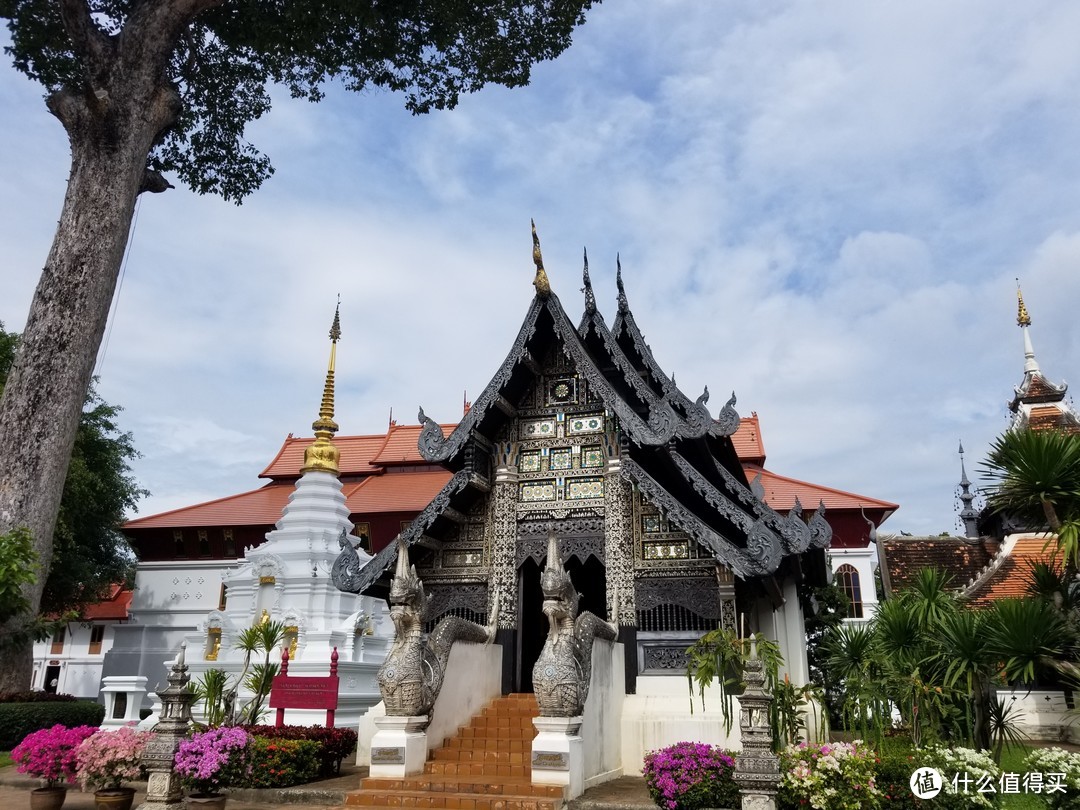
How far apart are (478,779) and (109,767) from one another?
11.7 ft

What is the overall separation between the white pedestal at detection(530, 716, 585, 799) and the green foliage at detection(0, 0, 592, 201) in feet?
35.6

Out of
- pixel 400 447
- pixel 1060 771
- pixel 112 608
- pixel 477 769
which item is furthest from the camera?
pixel 112 608

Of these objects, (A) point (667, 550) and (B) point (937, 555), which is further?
(B) point (937, 555)

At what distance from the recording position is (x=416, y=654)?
8617 millimetres


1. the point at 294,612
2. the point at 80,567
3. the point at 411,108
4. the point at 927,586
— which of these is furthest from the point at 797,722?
the point at 80,567

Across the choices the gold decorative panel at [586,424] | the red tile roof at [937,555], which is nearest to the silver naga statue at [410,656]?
the gold decorative panel at [586,424]

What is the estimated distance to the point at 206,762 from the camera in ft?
25.5

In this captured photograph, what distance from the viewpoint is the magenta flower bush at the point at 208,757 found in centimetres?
776

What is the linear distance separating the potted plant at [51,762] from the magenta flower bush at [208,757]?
3.72 ft

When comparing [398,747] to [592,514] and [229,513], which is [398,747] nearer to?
[592,514]

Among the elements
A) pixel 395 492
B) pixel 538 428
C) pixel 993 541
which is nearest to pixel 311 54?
pixel 538 428

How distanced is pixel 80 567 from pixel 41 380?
16.8 metres

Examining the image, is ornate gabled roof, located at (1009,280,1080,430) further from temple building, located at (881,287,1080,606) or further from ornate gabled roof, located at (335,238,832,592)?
ornate gabled roof, located at (335,238,832,592)

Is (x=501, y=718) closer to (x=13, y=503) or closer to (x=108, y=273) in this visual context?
(x=13, y=503)
